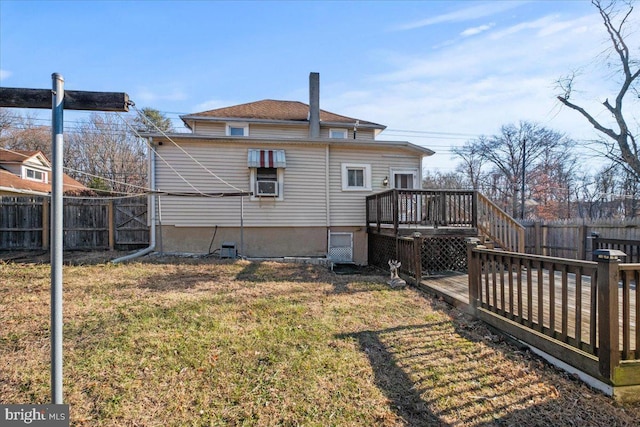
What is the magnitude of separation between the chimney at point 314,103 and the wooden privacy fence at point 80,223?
6.94 metres

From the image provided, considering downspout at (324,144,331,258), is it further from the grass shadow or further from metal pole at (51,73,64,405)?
metal pole at (51,73,64,405)

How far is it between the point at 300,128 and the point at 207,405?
39.6 feet

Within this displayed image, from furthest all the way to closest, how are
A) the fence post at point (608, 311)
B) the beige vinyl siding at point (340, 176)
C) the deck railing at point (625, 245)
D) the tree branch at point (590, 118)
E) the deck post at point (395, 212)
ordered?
the tree branch at point (590, 118)
the beige vinyl siding at point (340, 176)
the deck post at point (395, 212)
the deck railing at point (625, 245)
the fence post at point (608, 311)

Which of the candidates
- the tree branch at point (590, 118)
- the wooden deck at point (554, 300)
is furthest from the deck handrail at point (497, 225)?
the tree branch at point (590, 118)

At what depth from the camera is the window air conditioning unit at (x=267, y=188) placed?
32.2 feet

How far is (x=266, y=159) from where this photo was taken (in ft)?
31.6

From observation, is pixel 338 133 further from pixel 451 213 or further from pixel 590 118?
pixel 590 118

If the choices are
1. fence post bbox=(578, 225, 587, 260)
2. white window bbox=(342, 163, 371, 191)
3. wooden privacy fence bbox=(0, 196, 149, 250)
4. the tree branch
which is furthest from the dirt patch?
the tree branch

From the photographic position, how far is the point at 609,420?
234 cm

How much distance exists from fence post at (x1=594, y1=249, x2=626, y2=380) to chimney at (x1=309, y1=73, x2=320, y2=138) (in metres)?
11.1

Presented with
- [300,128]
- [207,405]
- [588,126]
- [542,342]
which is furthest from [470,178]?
[207,405]

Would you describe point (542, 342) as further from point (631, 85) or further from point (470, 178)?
point (470, 178)

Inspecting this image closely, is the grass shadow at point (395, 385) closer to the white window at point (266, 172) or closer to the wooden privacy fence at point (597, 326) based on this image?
the wooden privacy fence at point (597, 326)

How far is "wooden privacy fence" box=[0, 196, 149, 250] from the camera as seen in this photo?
32.4ft
